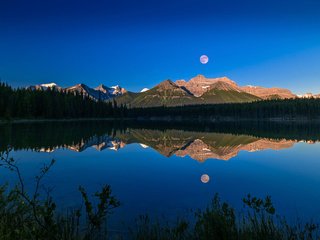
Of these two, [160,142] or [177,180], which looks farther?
[160,142]

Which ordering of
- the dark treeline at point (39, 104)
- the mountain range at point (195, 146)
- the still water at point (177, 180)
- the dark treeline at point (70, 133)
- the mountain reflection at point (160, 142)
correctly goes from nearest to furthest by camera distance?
the still water at point (177, 180), the mountain range at point (195, 146), the mountain reflection at point (160, 142), the dark treeline at point (70, 133), the dark treeline at point (39, 104)

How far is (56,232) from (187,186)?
1463cm

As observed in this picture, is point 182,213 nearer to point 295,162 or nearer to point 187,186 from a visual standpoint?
point 187,186

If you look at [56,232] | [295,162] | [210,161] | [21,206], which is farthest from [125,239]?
[295,162]

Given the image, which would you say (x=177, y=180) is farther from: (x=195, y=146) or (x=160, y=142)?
(x=160, y=142)

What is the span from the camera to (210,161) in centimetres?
3550

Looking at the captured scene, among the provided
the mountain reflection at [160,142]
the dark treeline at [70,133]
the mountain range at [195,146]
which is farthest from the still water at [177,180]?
the dark treeline at [70,133]

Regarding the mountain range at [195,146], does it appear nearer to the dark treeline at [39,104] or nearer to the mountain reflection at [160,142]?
the mountain reflection at [160,142]

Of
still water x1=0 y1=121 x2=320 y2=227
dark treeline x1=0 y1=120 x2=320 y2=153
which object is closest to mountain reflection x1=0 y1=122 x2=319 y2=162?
dark treeline x1=0 y1=120 x2=320 y2=153

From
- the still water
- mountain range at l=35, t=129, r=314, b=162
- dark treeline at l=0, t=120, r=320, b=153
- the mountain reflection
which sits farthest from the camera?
dark treeline at l=0, t=120, r=320, b=153

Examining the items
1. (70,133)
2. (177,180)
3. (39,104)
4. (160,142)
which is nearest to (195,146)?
(160,142)

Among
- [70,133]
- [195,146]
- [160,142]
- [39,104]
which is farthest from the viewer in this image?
[39,104]

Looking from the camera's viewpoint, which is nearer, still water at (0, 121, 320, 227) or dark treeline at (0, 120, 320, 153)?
still water at (0, 121, 320, 227)

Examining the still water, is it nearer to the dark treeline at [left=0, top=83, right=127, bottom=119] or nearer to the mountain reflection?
the mountain reflection
